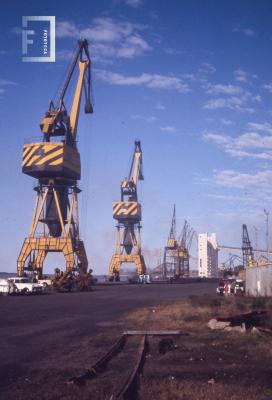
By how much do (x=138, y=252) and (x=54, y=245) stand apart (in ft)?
152

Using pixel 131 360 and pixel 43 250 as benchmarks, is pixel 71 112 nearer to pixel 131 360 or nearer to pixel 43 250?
pixel 43 250

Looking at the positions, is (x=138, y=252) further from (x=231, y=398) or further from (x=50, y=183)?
(x=231, y=398)

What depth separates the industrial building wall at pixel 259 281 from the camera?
3030 centimetres

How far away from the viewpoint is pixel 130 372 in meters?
9.01

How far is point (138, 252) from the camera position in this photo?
9869cm

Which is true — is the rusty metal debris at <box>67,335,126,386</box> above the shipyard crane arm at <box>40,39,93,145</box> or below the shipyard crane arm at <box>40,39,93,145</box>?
below

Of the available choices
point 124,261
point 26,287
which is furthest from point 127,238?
point 26,287

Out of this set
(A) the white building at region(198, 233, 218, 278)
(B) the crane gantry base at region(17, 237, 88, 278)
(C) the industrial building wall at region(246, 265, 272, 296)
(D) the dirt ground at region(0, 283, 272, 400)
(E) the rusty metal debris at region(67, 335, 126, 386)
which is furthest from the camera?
(A) the white building at region(198, 233, 218, 278)

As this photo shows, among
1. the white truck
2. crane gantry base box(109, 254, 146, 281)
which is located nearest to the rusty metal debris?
the white truck

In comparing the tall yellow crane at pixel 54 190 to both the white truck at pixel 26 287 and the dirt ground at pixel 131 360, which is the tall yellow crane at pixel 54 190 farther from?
the dirt ground at pixel 131 360

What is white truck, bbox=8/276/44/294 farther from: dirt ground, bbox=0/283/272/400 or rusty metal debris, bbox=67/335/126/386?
rusty metal debris, bbox=67/335/126/386

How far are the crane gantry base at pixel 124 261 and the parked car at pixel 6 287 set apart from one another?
5792 cm

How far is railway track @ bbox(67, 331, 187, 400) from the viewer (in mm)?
7323

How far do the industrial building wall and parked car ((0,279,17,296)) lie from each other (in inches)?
792
